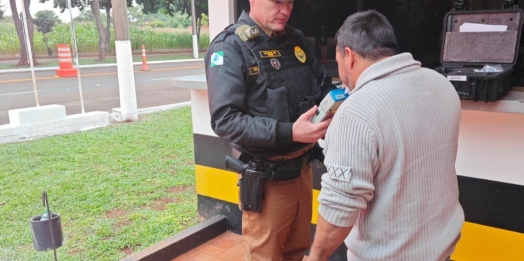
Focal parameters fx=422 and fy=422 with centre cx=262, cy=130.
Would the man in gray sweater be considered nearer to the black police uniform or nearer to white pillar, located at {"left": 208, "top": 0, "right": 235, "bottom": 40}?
the black police uniform

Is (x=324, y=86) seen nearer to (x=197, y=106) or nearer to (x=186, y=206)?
(x=197, y=106)

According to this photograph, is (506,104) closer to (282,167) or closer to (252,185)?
(282,167)

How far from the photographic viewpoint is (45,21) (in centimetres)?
2978

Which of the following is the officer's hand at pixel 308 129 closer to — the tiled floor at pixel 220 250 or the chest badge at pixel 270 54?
the chest badge at pixel 270 54

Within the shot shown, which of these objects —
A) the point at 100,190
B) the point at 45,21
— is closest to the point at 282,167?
the point at 100,190

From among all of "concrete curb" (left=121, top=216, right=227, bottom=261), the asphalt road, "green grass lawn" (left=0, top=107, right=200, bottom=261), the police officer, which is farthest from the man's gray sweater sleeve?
the asphalt road

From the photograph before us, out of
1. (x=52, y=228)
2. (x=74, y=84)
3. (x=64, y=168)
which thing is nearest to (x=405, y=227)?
(x=52, y=228)

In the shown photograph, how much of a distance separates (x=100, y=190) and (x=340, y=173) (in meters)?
3.65

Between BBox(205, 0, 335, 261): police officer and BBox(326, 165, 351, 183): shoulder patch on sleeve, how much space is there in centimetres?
50

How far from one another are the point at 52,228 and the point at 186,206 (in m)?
1.68

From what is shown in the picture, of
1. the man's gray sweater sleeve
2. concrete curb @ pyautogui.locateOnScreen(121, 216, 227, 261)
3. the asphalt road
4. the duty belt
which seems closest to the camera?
the man's gray sweater sleeve

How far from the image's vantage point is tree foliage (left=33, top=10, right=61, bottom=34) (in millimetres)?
29156

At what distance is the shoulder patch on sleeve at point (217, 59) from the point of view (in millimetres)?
1908

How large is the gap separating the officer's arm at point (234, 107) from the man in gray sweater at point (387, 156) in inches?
20.0
